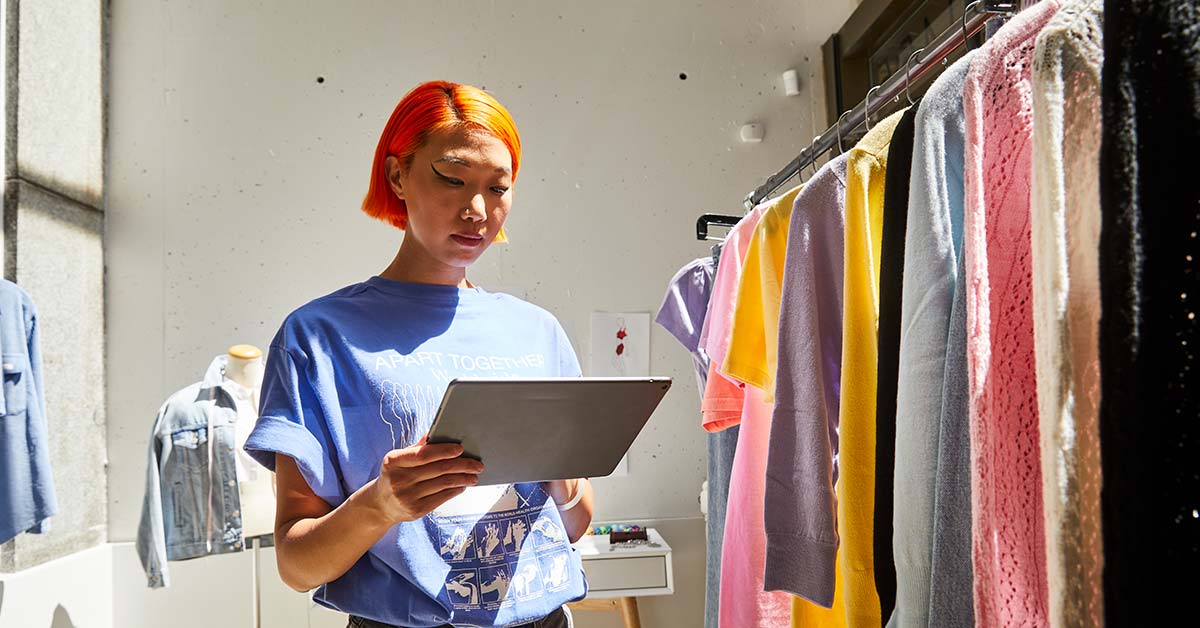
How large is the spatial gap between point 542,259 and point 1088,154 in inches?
126

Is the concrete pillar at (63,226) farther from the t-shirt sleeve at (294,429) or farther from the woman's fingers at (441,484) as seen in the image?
the woman's fingers at (441,484)

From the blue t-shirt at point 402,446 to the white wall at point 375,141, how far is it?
248cm

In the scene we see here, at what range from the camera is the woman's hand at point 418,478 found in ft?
3.17

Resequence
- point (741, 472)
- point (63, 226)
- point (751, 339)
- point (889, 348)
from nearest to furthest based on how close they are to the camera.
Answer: point (889, 348) → point (751, 339) → point (741, 472) → point (63, 226)

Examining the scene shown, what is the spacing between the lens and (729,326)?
1.57 m

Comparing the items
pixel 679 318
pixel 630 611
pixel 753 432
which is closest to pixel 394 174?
pixel 753 432

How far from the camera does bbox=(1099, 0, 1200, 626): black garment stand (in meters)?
0.46

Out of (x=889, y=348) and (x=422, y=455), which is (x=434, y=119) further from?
(x=889, y=348)

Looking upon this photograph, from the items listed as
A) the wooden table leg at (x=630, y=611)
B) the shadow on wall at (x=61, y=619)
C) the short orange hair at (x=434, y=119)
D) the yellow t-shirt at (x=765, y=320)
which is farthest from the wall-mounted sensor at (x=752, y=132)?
the shadow on wall at (x=61, y=619)

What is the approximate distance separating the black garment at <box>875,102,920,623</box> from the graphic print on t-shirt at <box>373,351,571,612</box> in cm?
48

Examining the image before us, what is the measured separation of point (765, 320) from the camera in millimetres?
1319

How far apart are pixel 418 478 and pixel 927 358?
0.57 m

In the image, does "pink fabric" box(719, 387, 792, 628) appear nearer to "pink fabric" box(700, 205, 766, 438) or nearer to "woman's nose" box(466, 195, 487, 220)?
"pink fabric" box(700, 205, 766, 438)

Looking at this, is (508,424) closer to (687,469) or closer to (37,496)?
(37,496)
